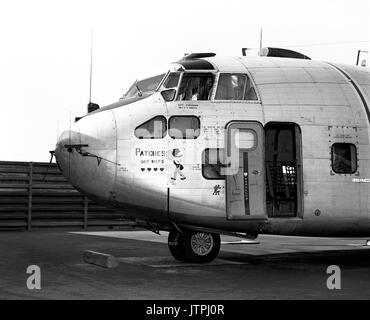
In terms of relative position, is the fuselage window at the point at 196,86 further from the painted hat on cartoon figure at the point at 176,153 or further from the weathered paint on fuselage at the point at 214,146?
the painted hat on cartoon figure at the point at 176,153

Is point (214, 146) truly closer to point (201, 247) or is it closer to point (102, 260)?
point (201, 247)

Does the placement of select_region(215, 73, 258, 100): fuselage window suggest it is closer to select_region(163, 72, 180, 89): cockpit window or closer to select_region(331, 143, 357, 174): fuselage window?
select_region(163, 72, 180, 89): cockpit window

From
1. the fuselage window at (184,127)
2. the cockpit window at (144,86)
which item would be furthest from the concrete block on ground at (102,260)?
the cockpit window at (144,86)

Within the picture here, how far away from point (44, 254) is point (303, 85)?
323 inches

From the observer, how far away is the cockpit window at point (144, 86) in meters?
13.3

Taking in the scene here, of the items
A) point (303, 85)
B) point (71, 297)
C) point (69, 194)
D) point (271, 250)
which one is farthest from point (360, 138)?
point (69, 194)

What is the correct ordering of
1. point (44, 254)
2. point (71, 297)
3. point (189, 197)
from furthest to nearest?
point (44, 254), point (189, 197), point (71, 297)

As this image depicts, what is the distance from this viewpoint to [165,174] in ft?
40.2

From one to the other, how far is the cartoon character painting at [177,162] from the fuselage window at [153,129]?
0.42 metres

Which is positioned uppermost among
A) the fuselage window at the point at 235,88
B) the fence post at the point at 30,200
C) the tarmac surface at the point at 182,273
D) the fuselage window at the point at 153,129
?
the fuselage window at the point at 235,88

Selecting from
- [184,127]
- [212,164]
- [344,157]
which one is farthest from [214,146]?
[344,157]

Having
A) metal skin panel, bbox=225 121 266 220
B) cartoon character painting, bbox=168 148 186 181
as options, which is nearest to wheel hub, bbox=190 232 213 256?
metal skin panel, bbox=225 121 266 220

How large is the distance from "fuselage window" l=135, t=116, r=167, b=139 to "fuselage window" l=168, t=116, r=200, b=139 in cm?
15
